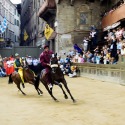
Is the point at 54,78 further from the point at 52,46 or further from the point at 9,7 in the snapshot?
the point at 9,7

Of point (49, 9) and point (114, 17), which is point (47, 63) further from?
point (49, 9)

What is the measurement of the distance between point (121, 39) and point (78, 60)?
496 cm

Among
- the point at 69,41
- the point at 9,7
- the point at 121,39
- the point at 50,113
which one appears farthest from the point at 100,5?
the point at 9,7

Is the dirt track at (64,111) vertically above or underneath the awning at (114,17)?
underneath

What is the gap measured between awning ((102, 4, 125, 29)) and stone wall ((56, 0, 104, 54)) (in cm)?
192

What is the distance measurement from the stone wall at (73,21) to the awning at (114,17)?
192cm

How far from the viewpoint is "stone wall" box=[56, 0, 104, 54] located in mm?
30141

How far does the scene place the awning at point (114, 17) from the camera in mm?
23411

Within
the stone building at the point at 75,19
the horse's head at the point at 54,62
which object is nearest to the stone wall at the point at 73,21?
the stone building at the point at 75,19

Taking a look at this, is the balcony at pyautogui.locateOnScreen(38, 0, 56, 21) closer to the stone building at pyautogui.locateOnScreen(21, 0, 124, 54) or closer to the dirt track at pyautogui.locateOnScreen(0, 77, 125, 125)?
the stone building at pyautogui.locateOnScreen(21, 0, 124, 54)

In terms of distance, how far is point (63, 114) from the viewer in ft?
32.2

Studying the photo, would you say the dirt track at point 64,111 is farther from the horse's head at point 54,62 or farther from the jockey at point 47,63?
the horse's head at point 54,62

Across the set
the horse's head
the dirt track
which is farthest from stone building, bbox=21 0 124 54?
the horse's head

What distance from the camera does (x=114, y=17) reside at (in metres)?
25.1
